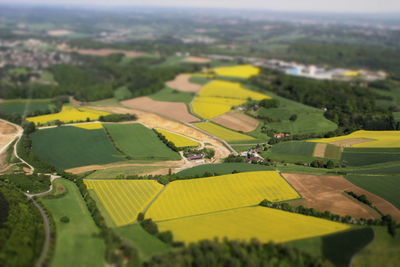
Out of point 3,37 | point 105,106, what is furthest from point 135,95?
point 3,37

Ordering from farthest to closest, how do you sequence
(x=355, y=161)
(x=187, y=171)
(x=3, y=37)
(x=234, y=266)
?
1. (x=3, y=37)
2. (x=355, y=161)
3. (x=187, y=171)
4. (x=234, y=266)

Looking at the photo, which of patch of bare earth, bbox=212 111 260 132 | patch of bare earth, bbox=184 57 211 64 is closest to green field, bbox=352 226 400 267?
patch of bare earth, bbox=212 111 260 132

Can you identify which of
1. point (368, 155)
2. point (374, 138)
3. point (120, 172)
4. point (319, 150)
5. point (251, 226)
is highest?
point (374, 138)

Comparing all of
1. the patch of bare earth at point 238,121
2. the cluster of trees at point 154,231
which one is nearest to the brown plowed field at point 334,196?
the cluster of trees at point 154,231

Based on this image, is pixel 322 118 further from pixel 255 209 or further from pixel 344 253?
pixel 344 253

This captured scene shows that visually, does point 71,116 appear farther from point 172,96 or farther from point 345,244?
point 345,244

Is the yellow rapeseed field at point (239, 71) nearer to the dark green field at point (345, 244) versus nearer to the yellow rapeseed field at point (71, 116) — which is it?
the yellow rapeseed field at point (71, 116)

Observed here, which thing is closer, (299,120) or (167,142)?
(167,142)

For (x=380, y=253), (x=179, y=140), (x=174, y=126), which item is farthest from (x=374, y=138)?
(x=380, y=253)
